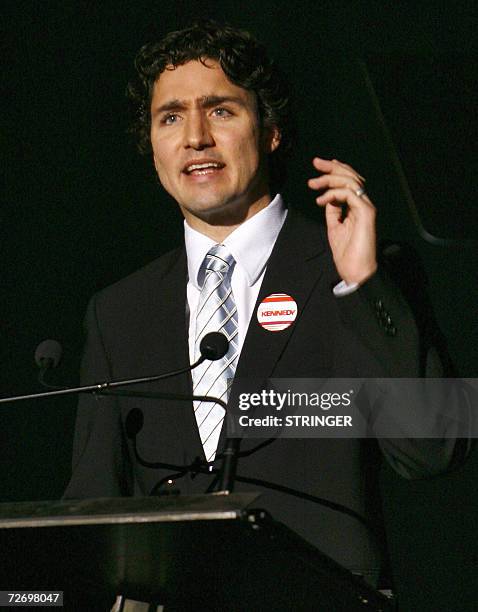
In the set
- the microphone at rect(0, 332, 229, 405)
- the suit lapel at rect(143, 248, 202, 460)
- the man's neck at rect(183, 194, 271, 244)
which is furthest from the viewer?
the man's neck at rect(183, 194, 271, 244)

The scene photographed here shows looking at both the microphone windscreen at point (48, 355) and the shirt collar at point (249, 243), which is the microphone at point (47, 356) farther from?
the shirt collar at point (249, 243)

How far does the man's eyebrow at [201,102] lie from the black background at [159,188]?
0.24m

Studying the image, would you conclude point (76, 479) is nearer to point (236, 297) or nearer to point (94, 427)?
point (94, 427)

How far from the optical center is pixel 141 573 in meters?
1.42

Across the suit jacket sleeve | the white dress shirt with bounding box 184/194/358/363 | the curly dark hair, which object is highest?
the curly dark hair

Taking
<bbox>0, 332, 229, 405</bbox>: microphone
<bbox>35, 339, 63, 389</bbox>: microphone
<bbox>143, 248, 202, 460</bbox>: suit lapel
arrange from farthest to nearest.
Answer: <bbox>143, 248, 202, 460</bbox>: suit lapel < <bbox>35, 339, 63, 389</bbox>: microphone < <bbox>0, 332, 229, 405</bbox>: microphone

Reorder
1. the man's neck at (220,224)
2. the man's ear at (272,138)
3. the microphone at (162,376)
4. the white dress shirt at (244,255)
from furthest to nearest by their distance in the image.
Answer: the man's ear at (272,138)
the man's neck at (220,224)
the white dress shirt at (244,255)
the microphone at (162,376)

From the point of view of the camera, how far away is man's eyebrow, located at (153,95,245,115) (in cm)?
241

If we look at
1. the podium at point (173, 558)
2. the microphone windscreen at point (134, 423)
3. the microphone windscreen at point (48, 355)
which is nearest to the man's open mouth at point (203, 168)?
the microphone windscreen at point (134, 423)

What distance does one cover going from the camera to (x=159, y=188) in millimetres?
2756

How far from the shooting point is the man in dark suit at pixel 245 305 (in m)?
1.90

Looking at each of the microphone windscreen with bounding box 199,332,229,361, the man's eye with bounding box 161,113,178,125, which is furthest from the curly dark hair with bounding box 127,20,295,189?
the microphone windscreen with bounding box 199,332,229,361

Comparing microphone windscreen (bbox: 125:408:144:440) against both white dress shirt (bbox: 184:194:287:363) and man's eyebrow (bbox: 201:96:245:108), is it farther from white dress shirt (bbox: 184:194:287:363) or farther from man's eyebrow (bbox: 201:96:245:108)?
man's eyebrow (bbox: 201:96:245:108)

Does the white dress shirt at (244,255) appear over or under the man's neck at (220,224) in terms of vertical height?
under
